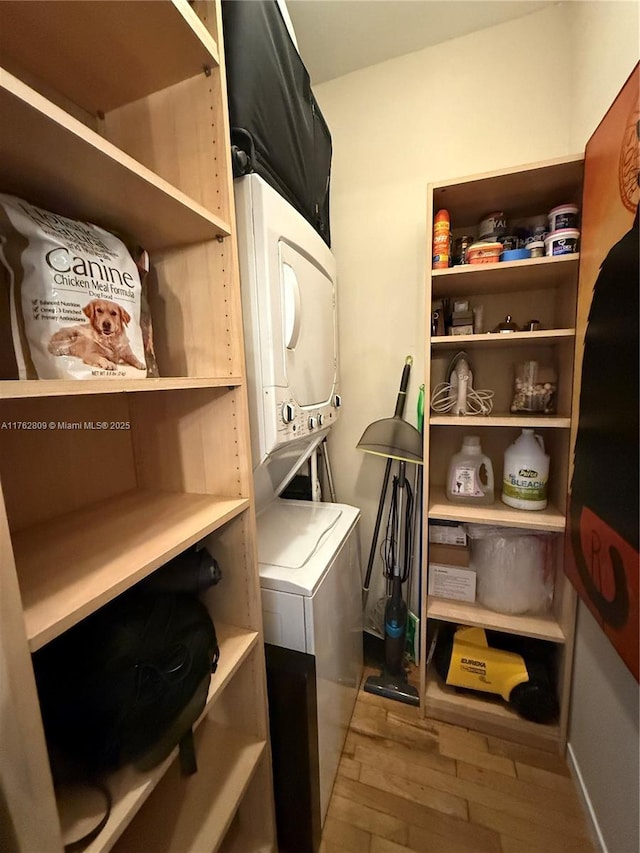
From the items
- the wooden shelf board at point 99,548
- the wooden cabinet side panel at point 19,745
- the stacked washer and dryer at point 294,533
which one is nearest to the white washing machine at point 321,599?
the stacked washer and dryer at point 294,533

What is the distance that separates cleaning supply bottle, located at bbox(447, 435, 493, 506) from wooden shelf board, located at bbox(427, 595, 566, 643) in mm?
433

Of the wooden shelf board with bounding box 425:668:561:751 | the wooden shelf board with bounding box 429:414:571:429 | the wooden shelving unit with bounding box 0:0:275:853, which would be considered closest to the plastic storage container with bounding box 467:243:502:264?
the wooden shelf board with bounding box 429:414:571:429

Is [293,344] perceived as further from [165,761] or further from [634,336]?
[165,761]

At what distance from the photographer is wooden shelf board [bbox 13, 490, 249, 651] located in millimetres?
500

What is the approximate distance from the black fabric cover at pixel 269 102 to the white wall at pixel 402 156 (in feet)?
1.56

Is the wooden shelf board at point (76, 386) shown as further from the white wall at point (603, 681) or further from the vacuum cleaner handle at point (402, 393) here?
the white wall at point (603, 681)

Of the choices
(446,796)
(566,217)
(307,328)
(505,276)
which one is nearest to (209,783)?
(446,796)

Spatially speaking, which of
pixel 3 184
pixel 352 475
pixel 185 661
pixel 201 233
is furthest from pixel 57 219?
pixel 352 475

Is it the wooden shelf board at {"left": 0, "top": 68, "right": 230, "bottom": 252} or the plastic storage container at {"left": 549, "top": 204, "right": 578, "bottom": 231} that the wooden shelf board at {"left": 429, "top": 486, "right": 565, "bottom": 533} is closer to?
the plastic storage container at {"left": 549, "top": 204, "right": 578, "bottom": 231}

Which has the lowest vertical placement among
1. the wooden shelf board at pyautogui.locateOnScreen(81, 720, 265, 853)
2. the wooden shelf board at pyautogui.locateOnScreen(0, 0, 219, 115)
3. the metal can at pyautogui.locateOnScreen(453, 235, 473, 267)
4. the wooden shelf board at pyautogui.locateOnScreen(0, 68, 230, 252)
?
the wooden shelf board at pyautogui.locateOnScreen(81, 720, 265, 853)

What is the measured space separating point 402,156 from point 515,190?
1.93 feet

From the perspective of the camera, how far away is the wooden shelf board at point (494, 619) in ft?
4.27

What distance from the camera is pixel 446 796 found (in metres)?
1.21

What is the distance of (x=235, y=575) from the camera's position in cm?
93
